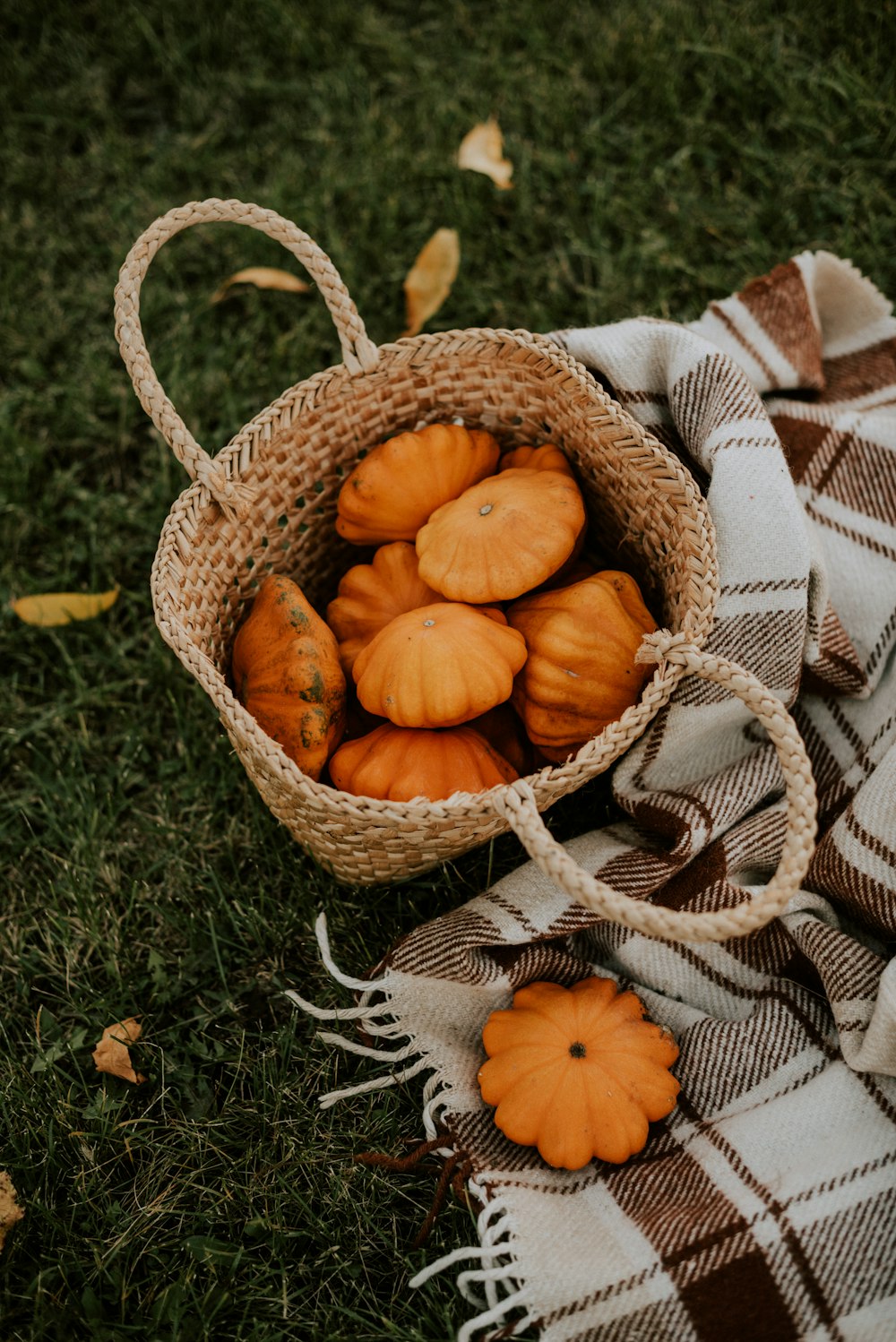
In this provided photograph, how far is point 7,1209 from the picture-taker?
158 cm

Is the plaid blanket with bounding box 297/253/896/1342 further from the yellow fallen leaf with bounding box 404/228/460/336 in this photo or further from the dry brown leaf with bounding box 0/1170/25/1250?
the yellow fallen leaf with bounding box 404/228/460/336

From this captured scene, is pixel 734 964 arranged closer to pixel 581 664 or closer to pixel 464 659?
pixel 581 664

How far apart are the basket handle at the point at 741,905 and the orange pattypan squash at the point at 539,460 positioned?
473mm

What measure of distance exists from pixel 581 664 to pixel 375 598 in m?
0.40

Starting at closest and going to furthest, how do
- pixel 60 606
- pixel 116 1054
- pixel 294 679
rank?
pixel 294 679, pixel 116 1054, pixel 60 606

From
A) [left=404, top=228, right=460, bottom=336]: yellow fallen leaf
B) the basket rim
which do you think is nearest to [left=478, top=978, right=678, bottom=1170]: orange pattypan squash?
the basket rim

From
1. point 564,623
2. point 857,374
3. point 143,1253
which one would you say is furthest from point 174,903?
point 857,374

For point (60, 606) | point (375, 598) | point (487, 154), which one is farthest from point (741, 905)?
point (487, 154)

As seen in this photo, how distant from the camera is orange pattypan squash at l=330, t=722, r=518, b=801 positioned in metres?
1.57

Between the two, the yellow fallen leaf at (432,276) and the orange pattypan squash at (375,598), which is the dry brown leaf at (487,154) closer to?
the yellow fallen leaf at (432,276)

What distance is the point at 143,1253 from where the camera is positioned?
157cm

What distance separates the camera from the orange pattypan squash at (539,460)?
1.81 m

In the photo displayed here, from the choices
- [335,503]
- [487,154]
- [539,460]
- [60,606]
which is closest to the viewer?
[539,460]

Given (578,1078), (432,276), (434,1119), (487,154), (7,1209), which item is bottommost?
(7,1209)
